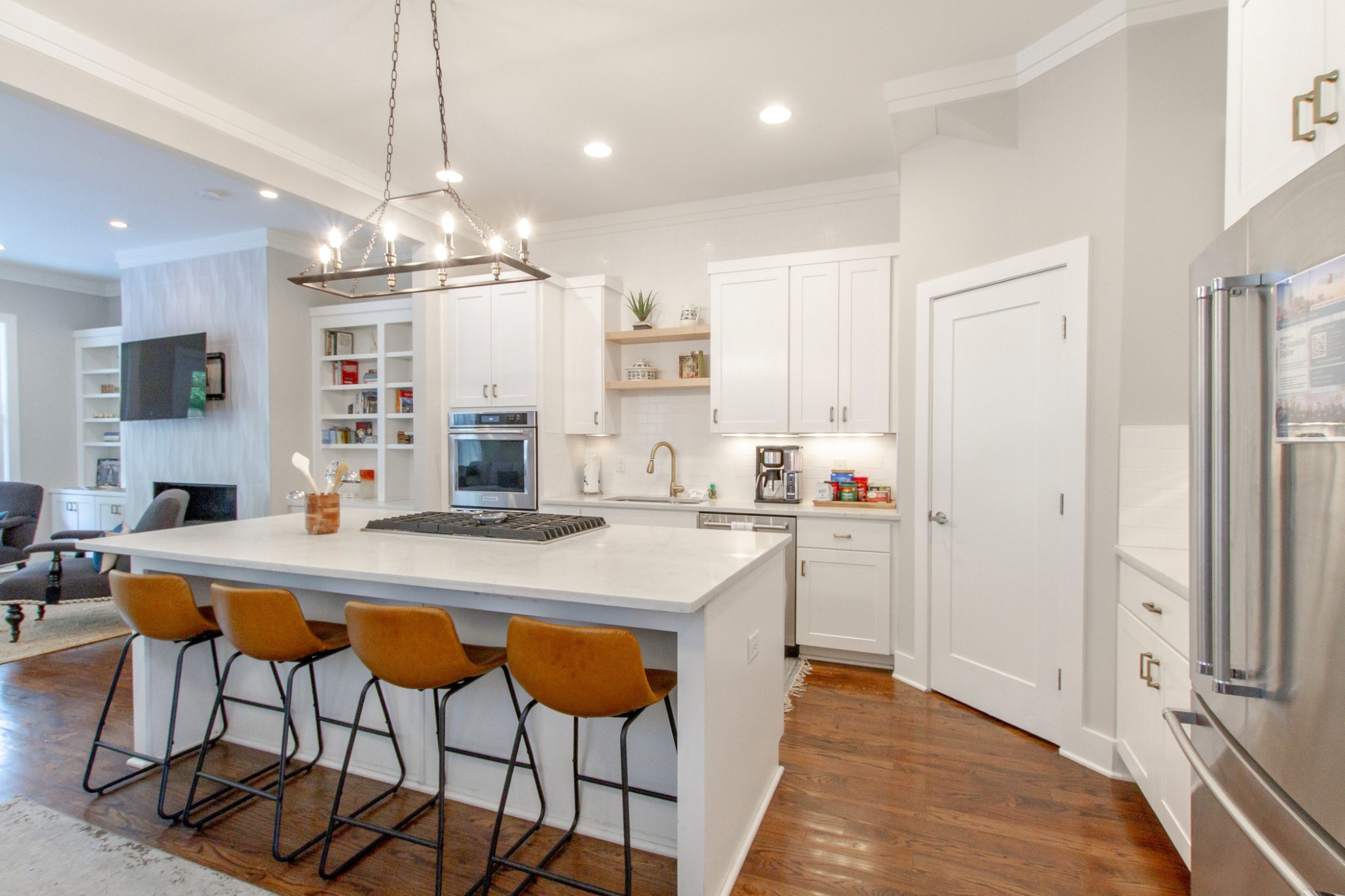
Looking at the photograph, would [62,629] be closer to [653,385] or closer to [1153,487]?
[653,385]

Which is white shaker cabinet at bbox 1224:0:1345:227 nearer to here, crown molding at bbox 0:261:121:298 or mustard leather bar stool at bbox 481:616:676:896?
mustard leather bar stool at bbox 481:616:676:896

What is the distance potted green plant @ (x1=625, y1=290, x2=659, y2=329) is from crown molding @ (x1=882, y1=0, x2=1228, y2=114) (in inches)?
80.7

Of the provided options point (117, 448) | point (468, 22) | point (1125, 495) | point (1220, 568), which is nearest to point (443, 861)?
point (1220, 568)

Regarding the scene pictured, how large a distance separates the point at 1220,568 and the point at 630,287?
4128 mm

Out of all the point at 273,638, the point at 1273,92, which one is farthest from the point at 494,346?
the point at 1273,92

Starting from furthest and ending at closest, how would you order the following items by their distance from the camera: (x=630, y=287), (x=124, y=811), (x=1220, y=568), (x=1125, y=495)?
(x=630, y=287) → (x=1125, y=495) → (x=124, y=811) → (x=1220, y=568)

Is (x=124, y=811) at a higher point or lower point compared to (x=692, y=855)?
lower

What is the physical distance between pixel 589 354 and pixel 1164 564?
11.5ft

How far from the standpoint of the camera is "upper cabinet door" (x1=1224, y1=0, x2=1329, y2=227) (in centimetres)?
113

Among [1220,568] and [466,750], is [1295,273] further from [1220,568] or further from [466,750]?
[466,750]

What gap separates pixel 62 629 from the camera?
438 cm

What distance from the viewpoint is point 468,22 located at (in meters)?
2.63

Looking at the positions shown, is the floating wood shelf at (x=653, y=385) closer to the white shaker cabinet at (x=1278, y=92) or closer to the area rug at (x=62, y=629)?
the white shaker cabinet at (x=1278, y=92)

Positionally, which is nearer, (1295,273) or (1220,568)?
(1295,273)
